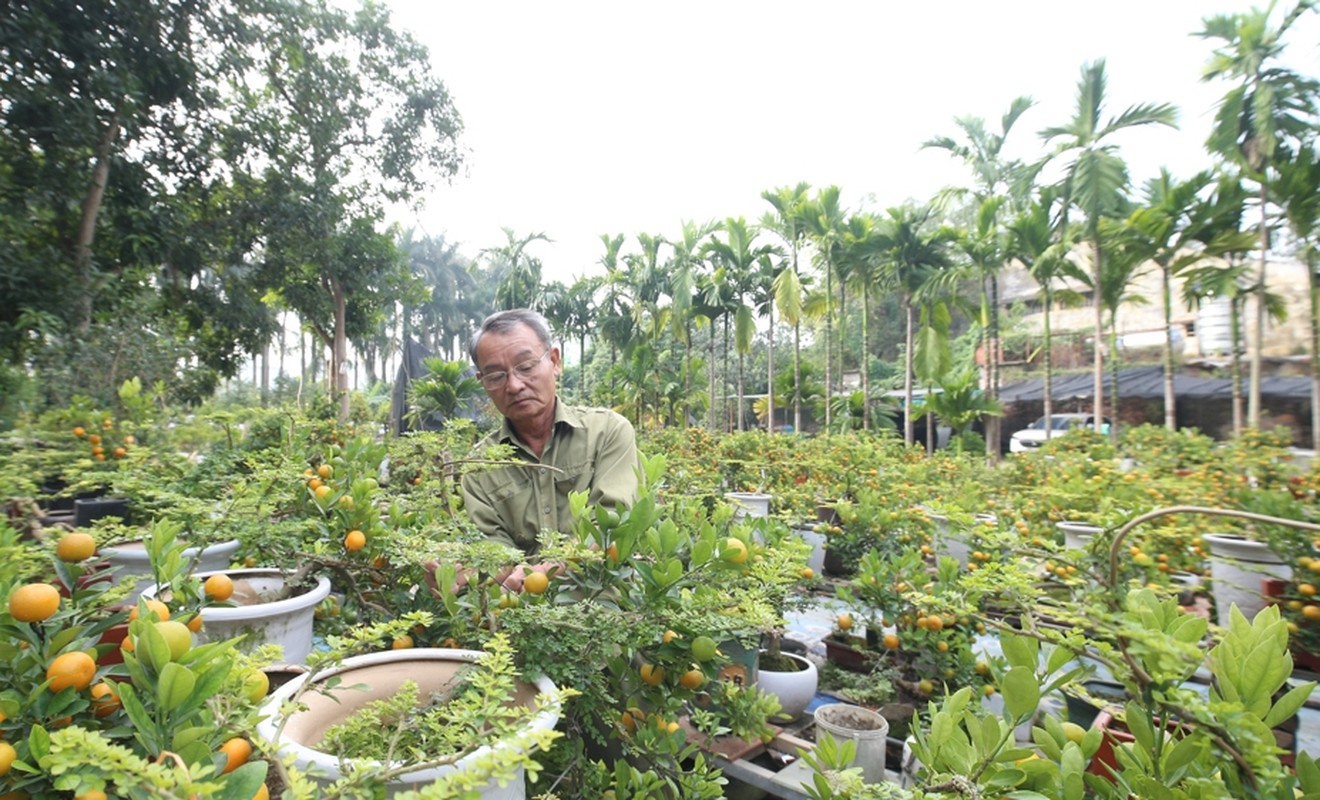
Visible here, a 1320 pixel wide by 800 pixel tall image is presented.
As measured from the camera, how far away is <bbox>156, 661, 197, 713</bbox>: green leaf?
63 centimetres

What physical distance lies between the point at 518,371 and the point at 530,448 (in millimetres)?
291

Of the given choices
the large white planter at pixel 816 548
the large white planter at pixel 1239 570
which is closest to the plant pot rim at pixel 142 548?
the large white planter at pixel 816 548

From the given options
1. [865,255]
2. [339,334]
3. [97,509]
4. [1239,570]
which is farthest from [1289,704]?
[865,255]

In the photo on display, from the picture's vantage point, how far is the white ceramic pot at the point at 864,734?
1.88m

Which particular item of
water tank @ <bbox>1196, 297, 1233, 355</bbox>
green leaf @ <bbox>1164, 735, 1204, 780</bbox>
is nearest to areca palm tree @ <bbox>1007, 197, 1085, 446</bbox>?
water tank @ <bbox>1196, 297, 1233, 355</bbox>

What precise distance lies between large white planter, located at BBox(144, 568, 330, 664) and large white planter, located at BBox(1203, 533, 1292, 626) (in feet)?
11.2

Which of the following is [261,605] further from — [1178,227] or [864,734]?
[1178,227]

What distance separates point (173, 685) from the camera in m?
0.64

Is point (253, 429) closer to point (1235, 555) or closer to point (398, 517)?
point (398, 517)

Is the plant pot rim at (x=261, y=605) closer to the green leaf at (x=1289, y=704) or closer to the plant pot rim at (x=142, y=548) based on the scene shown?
the plant pot rim at (x=142, y=548)

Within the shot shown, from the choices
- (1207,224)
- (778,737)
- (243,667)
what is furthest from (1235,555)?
(1207,224)

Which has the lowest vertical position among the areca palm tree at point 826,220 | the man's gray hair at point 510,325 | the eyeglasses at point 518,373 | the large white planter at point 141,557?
the large white planter at point 141,557

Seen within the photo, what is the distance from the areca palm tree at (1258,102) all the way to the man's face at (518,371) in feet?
36.8

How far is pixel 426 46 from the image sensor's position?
11055mm
